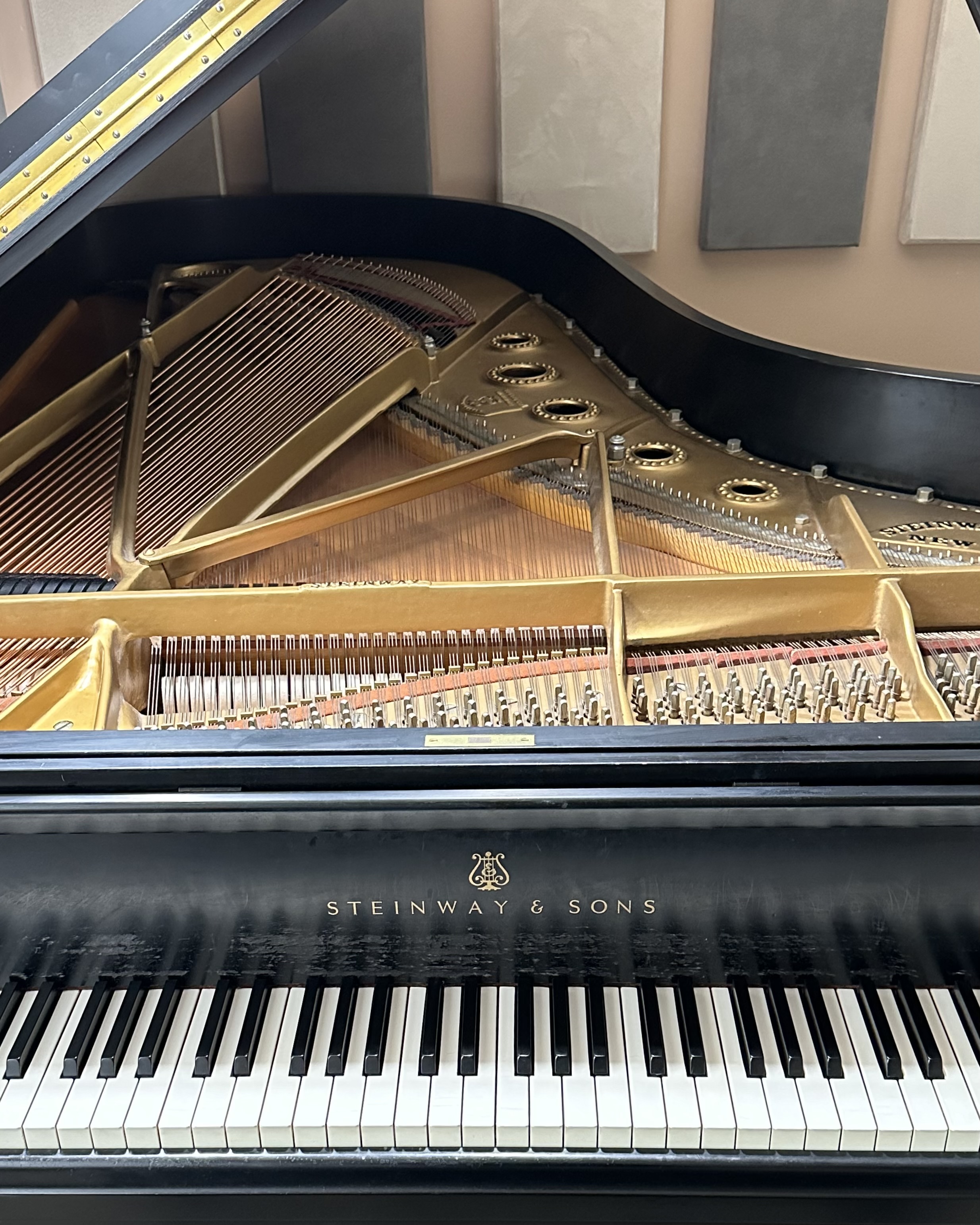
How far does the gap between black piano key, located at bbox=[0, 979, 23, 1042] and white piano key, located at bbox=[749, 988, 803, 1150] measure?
1297 millimetres

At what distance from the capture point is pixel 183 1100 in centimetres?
177

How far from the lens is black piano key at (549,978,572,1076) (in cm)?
178

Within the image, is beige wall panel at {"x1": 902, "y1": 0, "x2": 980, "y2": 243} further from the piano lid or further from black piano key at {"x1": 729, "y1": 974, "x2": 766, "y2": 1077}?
black piano key at {"x1": 729, "y1": 974, "x2": 766, "y2": 1077}

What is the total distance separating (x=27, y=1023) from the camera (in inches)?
72.5

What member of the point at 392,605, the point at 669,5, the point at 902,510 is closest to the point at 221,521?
the point at 392,605

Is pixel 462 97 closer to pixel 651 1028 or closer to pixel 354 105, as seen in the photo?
pixel 354 105

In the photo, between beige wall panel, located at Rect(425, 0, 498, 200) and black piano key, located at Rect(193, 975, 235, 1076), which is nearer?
black piano key, located at Rect(193, 975, 235, 1076)

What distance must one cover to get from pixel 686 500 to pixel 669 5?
287 centimetres

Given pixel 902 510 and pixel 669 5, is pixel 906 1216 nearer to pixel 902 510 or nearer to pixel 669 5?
pixel 902 510

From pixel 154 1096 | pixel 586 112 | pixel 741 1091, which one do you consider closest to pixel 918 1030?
pixel 741 1091

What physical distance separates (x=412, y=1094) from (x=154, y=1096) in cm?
43

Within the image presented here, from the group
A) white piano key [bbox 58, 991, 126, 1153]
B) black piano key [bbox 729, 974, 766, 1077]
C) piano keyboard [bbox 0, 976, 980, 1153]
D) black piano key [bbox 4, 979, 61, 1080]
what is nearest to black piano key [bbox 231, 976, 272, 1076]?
piano keyboard [bbox 0, 976, 980, 1153]

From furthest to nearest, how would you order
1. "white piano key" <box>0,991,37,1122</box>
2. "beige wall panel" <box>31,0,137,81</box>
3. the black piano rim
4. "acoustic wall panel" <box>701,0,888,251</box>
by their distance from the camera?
"acoustic wall panel" <box>701,0,888,251</box> < "beige wall panel" <box>31,0,137,81</box> < the black piano rim < "white piano key" <box>0,991,37,1122</box>

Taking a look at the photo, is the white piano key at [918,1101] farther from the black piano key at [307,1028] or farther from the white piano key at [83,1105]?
the white piano key at [83,1105]
